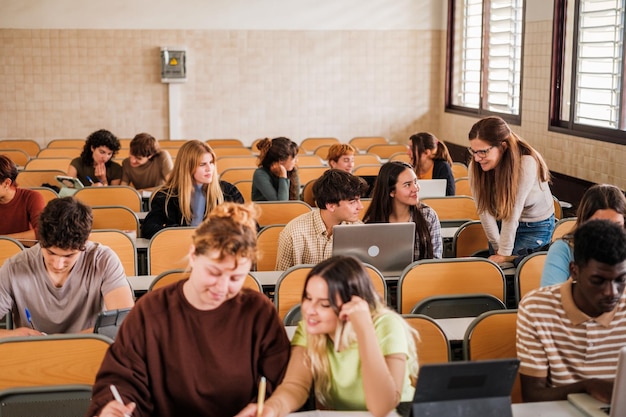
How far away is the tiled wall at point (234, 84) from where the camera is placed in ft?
36.8

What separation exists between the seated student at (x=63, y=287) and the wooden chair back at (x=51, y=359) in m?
0.40

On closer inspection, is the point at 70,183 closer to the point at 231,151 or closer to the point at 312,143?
the point at 231,151

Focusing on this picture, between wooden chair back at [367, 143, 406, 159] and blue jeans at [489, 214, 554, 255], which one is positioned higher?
wooden chair back at [367, 143, 406, 159]

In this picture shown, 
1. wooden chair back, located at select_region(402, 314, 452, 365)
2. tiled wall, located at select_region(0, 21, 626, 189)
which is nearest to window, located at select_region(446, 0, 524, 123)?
tiled wall, located at select_region(0, 21, 626, 189)

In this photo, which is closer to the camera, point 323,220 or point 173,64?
point 323,220

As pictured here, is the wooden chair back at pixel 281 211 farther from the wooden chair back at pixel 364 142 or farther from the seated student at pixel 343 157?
the wooden chair back at pixel 364 142

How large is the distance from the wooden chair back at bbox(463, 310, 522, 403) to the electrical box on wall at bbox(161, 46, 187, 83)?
28.7ft

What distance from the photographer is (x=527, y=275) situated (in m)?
4.15

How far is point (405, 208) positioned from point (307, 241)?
2.02ft

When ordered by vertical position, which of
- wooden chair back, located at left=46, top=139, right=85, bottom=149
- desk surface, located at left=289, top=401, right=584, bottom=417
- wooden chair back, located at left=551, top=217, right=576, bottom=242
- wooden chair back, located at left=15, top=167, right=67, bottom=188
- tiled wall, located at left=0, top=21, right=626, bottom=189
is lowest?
desk surface, located at left=289, top=401, right=584, bottom=417

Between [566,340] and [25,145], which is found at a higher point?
[25,145]

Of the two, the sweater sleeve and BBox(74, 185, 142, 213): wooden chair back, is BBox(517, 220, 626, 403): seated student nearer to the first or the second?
the sweater sleeve

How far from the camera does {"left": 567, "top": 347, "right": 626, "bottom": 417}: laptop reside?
220 cm

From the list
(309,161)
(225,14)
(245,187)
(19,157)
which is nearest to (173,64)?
(225,14)
